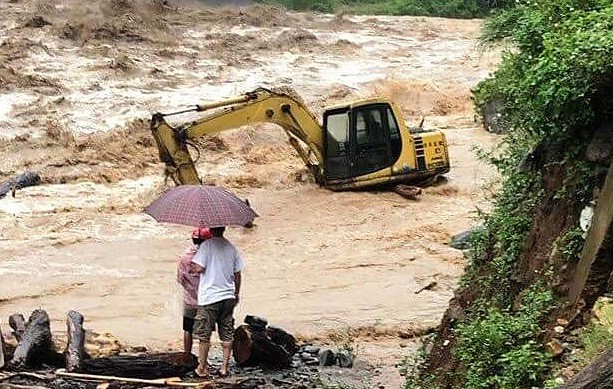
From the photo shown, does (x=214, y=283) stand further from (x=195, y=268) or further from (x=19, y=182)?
(x=19, y=182)

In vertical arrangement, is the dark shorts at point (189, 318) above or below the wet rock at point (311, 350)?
above

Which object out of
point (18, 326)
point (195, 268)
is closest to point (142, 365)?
point (195, 268)

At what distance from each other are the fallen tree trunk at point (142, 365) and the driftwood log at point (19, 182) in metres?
13.3

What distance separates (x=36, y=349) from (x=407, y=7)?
4359 cm

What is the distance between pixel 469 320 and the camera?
752 cm

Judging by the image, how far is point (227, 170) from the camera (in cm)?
2366

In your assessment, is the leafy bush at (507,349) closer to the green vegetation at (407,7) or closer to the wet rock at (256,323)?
the wet rock at (256,323)

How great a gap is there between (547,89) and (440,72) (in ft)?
Result: 94.1

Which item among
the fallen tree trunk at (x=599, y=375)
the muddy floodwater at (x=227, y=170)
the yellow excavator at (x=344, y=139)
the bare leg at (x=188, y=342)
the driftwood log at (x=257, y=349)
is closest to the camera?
the fallen tree trunk at (x=599, y=375)

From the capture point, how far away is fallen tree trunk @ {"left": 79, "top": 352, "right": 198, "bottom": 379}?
8.84 m

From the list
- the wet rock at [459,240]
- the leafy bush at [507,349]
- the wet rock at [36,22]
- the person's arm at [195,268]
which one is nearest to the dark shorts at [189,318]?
the person's arm at [195,268]

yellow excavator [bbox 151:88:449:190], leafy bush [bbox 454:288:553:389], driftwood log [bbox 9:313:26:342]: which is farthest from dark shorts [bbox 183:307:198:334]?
yellow excavator [bbox 151:88:449:190]

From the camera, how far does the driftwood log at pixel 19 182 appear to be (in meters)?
21.8

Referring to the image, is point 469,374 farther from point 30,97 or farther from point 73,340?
Result: point 30,97
